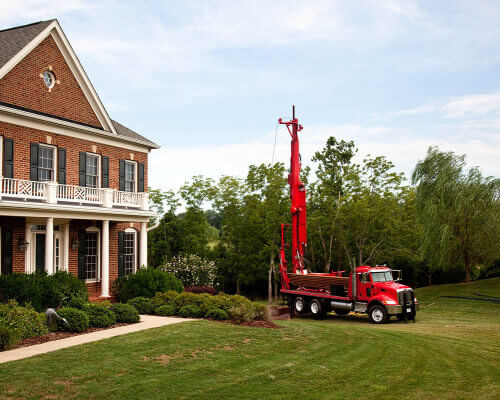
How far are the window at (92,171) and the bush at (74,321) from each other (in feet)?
30.1

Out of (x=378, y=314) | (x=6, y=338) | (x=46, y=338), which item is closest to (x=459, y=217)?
(x=378, y=314)

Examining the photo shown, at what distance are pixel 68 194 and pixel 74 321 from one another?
7.50 metres

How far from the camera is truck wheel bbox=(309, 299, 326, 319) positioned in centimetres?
2159

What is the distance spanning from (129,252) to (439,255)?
728 inches

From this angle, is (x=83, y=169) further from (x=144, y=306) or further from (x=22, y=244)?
(x=144, y=306)

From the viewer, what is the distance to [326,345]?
12.1 metres

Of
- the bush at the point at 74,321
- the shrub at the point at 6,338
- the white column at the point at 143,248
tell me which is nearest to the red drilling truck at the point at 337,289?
the white column at the point at 143,248

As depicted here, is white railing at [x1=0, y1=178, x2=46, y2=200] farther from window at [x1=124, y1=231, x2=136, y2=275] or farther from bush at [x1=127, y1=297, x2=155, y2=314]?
window at [x1=124, y1=231, x2=136, y2=275]

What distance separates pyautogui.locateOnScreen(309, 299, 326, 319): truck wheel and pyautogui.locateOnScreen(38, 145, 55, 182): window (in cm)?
1231

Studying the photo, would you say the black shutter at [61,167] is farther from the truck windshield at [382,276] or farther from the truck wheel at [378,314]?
the truck wheel at [378,314]

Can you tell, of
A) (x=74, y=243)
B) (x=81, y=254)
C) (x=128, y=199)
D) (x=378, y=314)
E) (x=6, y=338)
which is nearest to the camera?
(x=6, y=338)

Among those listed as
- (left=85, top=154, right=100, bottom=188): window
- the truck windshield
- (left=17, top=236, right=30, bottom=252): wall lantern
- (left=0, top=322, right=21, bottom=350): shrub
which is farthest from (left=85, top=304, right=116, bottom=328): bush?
the truck windshield

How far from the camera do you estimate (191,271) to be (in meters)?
31.7

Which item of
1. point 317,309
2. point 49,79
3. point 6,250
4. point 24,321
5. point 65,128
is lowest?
point 317,309
